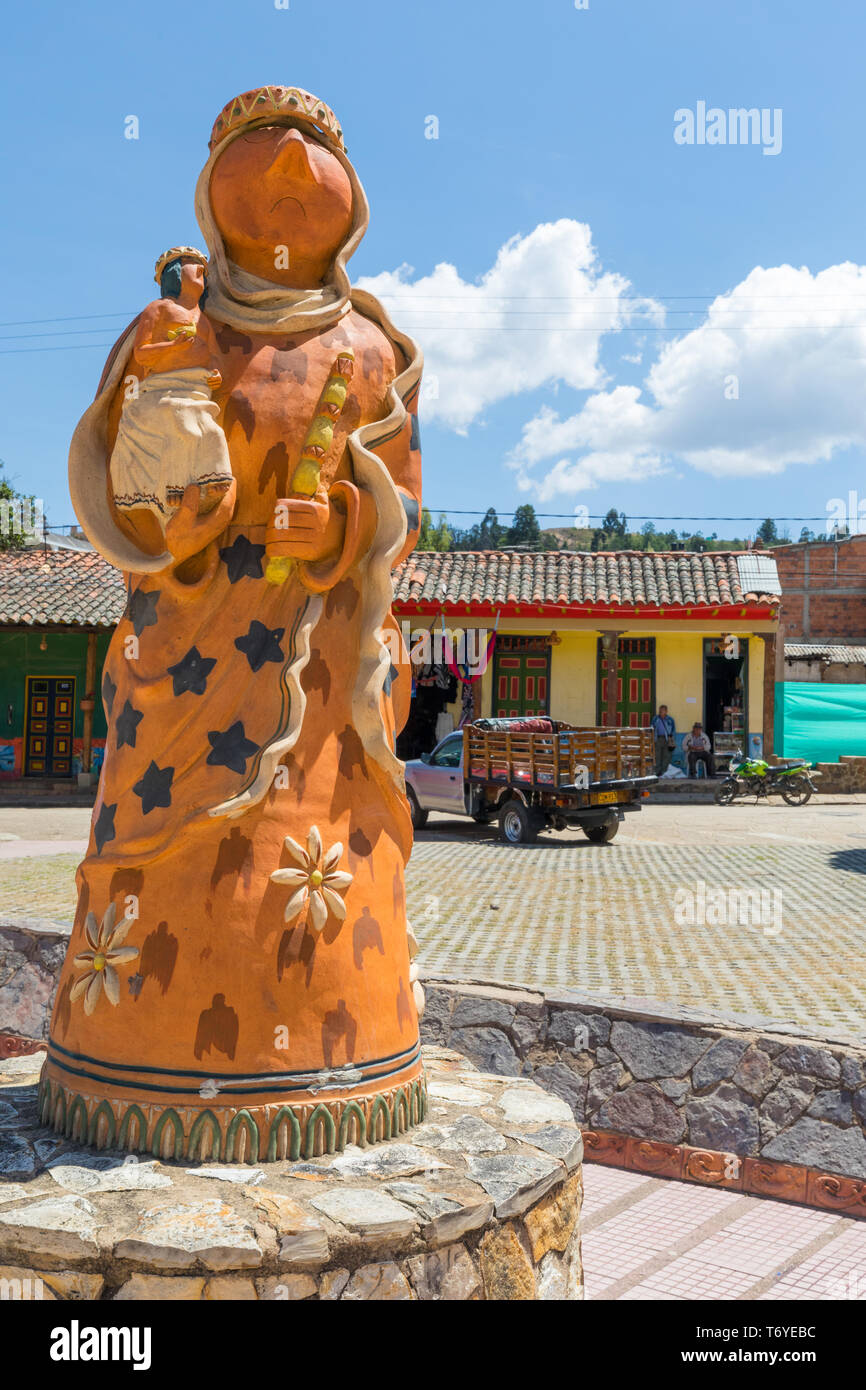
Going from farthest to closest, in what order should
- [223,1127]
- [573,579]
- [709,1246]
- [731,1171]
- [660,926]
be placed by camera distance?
[573,579] < [660,926] < [731,1171] < [709,1246] < [223,1127]

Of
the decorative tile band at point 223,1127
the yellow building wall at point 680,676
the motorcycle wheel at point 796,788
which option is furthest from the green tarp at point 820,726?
the decorative tile band at point 223,1127

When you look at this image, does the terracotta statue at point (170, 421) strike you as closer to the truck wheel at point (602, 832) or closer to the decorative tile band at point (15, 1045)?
the decorative tile band at point (15, 1045)

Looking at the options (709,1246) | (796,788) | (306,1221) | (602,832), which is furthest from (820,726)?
(306,1221)

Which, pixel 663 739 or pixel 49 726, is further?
pixel 49 726

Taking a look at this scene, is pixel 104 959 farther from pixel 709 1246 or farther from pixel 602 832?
pixel 602 832

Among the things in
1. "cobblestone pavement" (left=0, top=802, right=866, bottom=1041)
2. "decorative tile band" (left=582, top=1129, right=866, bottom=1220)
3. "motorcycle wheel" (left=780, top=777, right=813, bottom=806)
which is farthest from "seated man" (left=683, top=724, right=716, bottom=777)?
"decorative tile band" (left=582, top=1129, right=866, bottom=1220)

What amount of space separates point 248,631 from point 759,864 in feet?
28.7

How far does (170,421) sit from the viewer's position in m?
3.38

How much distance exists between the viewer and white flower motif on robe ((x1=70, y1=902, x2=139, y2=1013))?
3.41 m

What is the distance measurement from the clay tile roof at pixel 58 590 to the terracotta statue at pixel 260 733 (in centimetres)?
1603

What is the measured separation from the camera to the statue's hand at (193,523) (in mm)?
3402

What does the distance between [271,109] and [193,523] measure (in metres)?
1.37
